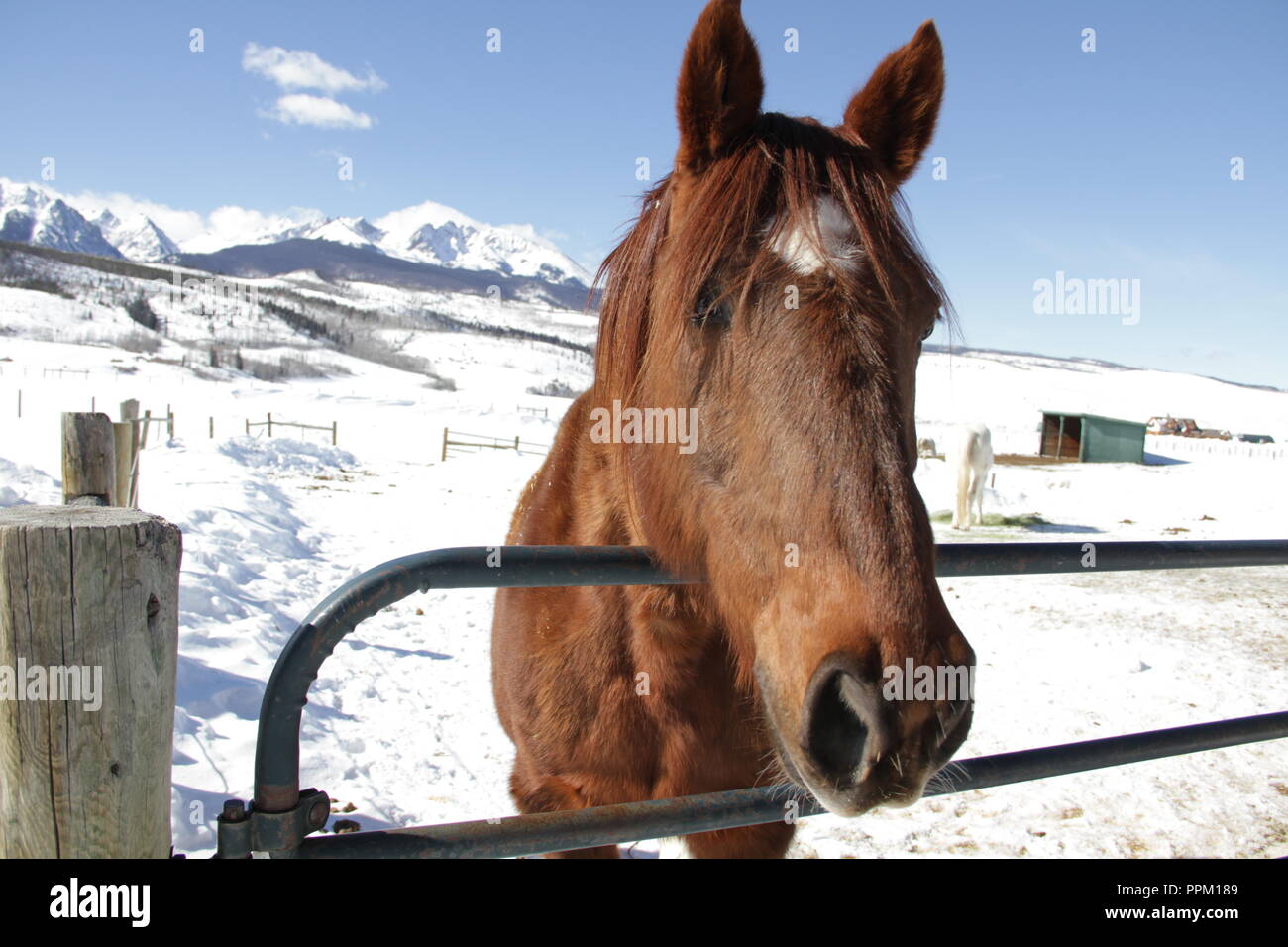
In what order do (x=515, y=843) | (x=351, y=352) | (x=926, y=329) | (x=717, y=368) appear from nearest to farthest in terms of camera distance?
(x=515, y=843), (x=717, y=368), (x=926, y=329), (x=351, y=352)

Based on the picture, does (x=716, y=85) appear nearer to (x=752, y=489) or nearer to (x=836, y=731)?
(x=752, y=489)

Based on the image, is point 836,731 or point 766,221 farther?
point 766,221

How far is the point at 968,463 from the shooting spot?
1441cm

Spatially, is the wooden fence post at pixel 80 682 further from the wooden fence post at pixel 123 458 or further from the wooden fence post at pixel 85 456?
the wooden fence post at pixel 123 458

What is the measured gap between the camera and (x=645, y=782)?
236 cm

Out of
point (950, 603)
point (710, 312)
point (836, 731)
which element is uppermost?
point (710, 312)

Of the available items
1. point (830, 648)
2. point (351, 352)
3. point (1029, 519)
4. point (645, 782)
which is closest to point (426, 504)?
point (1029, 519)

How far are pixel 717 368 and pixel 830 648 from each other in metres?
0.76

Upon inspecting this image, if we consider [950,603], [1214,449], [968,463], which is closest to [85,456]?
[950,603]

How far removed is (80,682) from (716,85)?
6.45ft

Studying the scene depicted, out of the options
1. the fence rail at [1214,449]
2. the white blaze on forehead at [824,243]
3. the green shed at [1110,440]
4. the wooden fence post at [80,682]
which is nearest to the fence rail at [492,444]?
the green shed at [1110,440]

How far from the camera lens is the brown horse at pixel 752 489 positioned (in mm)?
1410

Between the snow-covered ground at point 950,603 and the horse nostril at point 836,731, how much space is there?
A: 186 centimetres
